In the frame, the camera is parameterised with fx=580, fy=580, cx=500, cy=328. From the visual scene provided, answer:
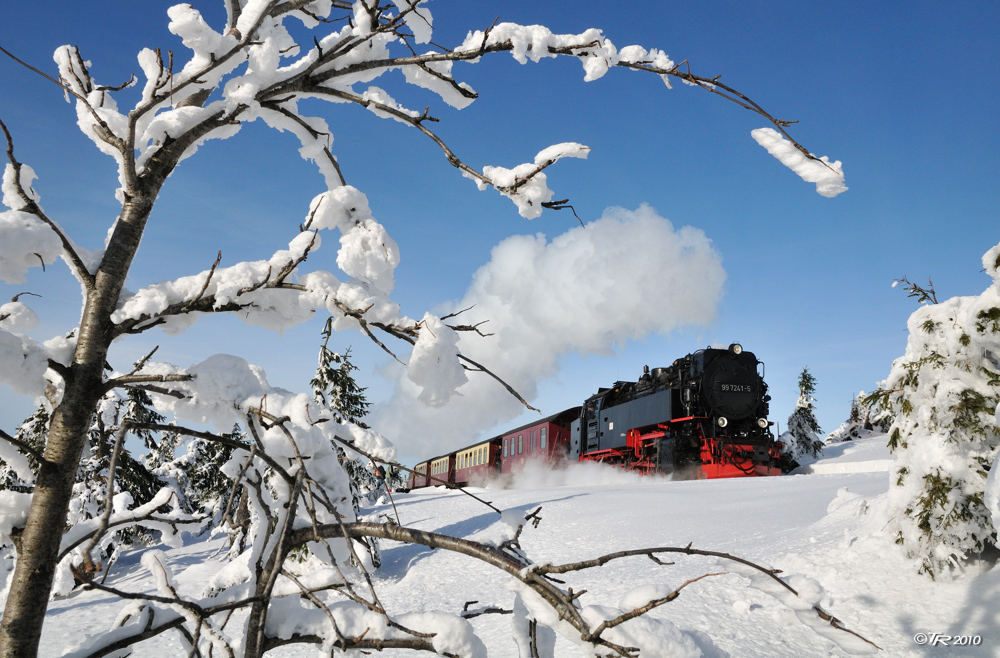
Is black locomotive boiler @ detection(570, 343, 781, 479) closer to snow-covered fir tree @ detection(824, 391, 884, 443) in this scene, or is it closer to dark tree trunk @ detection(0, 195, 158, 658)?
dark tree trunk @ detection(0, 195, 158, 658)

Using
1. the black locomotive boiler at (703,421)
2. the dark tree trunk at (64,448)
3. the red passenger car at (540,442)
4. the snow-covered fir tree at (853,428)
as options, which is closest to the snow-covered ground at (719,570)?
the dark tree trunk at (64,448)

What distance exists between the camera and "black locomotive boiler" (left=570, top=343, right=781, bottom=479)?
17.8 meters

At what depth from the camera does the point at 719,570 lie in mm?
7875

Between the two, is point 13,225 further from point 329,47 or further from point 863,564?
point 863,564

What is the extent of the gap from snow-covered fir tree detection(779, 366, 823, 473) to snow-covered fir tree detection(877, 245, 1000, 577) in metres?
25.2

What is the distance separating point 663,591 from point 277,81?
1998 millimetres

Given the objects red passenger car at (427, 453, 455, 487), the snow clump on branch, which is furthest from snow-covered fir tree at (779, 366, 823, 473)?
the snow clump on branch

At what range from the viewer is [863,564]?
6.65 metres

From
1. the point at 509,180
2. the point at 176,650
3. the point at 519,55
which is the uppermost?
the point at 519,55

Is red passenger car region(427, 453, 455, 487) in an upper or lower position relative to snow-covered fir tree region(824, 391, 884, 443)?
lower

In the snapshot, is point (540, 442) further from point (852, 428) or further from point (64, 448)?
point (852, 428)

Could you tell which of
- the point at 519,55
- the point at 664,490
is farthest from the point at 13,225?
the point at 664,490

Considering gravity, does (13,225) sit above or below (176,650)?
above

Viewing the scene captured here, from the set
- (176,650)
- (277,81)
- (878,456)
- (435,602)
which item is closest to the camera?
(277,81)
